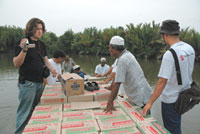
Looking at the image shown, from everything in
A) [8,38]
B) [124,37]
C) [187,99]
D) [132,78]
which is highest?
[8,38]

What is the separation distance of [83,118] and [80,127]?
205 mm

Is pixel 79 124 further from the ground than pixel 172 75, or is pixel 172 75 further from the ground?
pixel 172 75

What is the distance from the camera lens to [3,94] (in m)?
6.69

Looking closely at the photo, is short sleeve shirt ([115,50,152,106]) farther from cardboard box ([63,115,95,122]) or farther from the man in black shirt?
the man in black shirt

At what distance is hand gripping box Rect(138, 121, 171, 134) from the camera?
55.8 inches

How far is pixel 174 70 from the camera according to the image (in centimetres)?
169

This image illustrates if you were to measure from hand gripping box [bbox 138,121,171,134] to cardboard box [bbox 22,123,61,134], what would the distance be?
33.3 inches

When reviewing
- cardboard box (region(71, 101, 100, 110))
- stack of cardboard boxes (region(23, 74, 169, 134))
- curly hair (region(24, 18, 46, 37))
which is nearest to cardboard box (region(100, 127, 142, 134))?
stack of cardboard boxes (region(23, 74, 169, 134))

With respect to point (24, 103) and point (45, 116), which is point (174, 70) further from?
point (24, 103)

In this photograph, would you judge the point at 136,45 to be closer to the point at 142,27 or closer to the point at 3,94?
the point at 142,27

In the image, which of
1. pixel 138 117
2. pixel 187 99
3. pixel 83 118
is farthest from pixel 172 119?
pixel 83 118

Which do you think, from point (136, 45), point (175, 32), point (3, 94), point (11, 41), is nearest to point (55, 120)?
point (175, 32)

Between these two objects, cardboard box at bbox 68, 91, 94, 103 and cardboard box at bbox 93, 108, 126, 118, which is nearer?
cardboard box at bbox 93, 108, 126, 118

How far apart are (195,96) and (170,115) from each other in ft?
1.22
